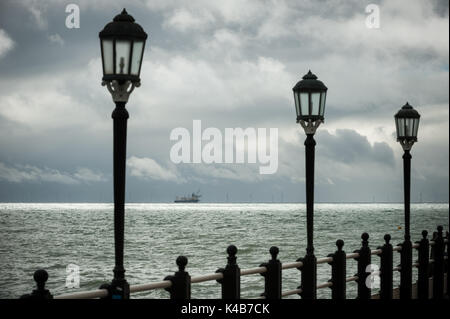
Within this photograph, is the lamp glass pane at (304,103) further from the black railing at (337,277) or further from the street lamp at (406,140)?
the street lamp at (406,140)

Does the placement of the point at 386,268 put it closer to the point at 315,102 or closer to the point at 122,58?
the point at 315,102

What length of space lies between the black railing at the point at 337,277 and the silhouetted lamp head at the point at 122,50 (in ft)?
7.39

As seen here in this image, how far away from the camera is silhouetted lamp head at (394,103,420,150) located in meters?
16.1

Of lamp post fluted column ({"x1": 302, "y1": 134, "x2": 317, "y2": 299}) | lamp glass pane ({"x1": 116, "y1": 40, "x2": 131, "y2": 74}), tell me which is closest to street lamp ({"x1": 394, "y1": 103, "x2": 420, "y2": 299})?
lamp post fluted column ({"x1": 302, "y1": 134, "x2": 317, "y2": 299})

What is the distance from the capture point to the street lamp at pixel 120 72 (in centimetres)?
760

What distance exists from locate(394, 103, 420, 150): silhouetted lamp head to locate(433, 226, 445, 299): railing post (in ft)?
11.0

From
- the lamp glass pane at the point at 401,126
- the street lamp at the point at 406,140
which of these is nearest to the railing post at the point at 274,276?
the street lamp at the point at 406,140

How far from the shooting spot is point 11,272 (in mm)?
64938

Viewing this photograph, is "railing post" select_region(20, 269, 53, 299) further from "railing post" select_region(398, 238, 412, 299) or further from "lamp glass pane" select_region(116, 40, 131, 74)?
"railing post" select_region(398, 238, 412, 299)
